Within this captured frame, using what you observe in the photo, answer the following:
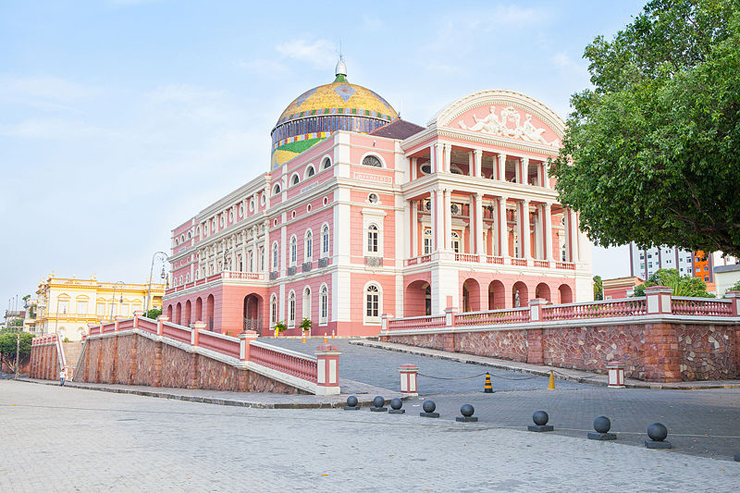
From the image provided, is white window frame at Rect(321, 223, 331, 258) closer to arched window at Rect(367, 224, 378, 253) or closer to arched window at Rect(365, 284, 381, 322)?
arched window at Rect(367, 224, 378, 253)

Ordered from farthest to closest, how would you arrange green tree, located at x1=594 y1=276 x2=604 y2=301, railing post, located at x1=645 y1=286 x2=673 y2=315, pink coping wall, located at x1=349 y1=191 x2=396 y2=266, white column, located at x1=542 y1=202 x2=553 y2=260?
1. green tree, located at x1=594 y1=276 x2=604 y2=301
2. white column, located at x1=542 y1=202 x2=553 y2=260
3. pink coping wall, located at x1=349 y1=191 x2=396 y2=266
4. railing post, located at x1=645 y1=286 x2=673 y2=315

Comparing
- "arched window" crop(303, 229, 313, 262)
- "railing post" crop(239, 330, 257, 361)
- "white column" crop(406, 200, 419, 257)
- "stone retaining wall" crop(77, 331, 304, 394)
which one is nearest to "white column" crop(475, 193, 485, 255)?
"white column" crop(406, 200, 419, 257)

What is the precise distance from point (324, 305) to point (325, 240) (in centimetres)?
374

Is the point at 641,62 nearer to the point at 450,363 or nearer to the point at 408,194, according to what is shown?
the point at 450,363

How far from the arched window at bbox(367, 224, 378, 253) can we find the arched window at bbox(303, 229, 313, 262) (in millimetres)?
4112

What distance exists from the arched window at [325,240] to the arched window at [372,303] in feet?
10.6

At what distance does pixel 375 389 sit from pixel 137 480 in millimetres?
11967

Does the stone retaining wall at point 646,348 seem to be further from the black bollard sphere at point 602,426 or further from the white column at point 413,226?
the white column at point 413,226

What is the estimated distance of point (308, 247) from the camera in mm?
42375

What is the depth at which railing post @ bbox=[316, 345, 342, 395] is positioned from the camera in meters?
17.1

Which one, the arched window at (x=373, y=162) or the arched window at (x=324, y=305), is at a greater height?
the arched window at (x=373, y=162)

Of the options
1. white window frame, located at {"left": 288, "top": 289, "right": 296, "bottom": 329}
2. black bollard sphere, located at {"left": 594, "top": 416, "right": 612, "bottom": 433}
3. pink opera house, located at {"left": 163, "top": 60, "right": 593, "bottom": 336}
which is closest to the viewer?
black bollard sphere, located at {"left": 594, "top": 416, "right": 612, "bottom": 433}

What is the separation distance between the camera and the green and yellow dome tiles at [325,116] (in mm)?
50419

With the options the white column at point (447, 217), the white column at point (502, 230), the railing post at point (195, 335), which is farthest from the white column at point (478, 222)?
the railing post at point (195, 335)
